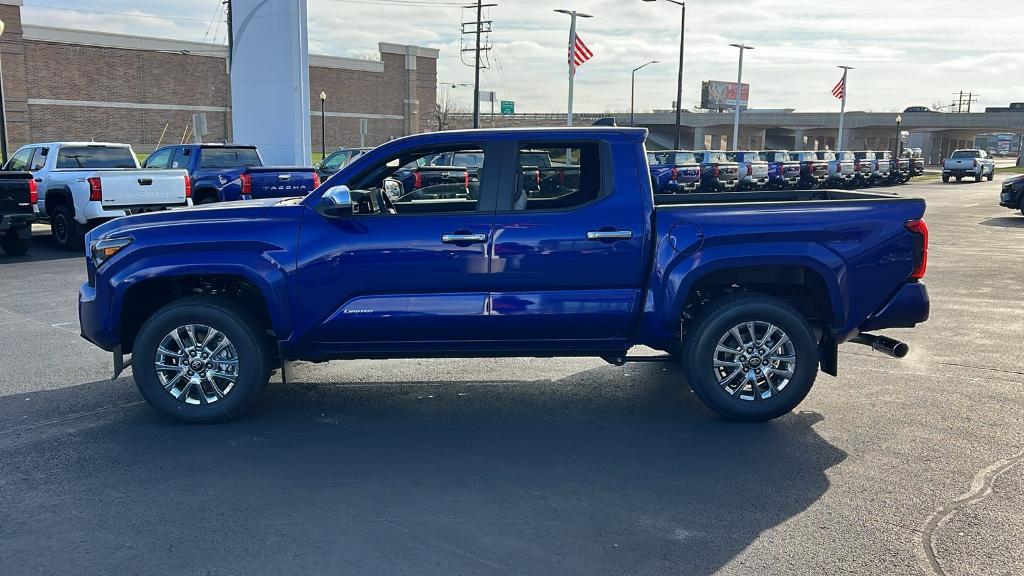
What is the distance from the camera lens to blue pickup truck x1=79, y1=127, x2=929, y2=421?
5.68 metres

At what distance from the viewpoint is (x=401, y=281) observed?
5.68 metres

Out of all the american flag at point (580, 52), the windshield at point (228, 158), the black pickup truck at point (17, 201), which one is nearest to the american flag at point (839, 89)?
the american flag at point (580, 52)

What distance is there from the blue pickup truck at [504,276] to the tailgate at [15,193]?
30.0 ft

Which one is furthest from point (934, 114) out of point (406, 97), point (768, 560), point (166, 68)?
point (768, 560)

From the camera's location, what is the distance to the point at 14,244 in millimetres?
14383

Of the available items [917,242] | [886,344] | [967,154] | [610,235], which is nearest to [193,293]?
[610,235]

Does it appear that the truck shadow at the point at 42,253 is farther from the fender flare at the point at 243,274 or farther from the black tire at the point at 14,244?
the fender flare at the point at 243,274

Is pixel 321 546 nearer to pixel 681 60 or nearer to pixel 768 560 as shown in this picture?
pixel 768 560

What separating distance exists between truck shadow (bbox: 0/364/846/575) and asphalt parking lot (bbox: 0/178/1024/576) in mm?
16

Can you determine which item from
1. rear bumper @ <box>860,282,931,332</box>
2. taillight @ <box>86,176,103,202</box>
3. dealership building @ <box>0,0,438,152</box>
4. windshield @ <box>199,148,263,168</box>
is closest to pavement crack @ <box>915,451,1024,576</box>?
rear bumper @ <box>860,282,931,332</box>

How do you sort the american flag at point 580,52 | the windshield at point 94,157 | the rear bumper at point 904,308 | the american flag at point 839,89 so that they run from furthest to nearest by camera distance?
the american flag at point 839,89, the american flag at point 580,52, the windshield at point 94,157, the rear bumper at point 904,308

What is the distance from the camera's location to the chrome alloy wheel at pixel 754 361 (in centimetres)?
583

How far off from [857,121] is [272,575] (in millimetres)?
104266

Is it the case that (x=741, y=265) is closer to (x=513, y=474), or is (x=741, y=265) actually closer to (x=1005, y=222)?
(x=513, y=474)
